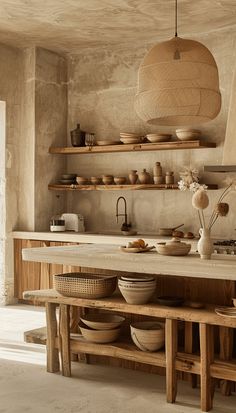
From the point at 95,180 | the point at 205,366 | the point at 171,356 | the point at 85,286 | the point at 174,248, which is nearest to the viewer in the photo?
the point at 205,366

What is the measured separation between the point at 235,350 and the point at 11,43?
511cm

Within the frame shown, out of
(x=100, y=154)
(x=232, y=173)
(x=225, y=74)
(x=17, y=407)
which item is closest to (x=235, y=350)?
(x=17, y=407)

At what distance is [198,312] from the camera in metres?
3.60

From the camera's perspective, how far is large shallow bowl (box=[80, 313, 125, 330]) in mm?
4102

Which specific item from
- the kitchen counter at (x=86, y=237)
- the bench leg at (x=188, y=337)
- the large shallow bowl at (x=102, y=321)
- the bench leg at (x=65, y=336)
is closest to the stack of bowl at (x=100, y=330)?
the large shallow bowl at (x=102, y=321)

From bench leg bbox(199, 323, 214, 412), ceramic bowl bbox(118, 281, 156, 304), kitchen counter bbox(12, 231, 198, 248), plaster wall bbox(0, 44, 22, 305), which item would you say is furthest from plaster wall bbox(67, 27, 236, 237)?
bench leg bbox(199, 323, 214, 412)

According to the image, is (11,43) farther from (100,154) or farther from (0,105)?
(100,154)

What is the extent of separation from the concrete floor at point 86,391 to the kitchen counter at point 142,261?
2.79ft

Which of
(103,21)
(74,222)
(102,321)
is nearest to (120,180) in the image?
(74,222)

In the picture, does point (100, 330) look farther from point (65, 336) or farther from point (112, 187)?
point (112, 187)

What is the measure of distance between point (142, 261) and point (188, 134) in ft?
10.5

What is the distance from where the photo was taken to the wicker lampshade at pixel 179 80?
3584mm

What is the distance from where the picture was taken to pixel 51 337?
4.27 m

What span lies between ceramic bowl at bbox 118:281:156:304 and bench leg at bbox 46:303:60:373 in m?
0.69
